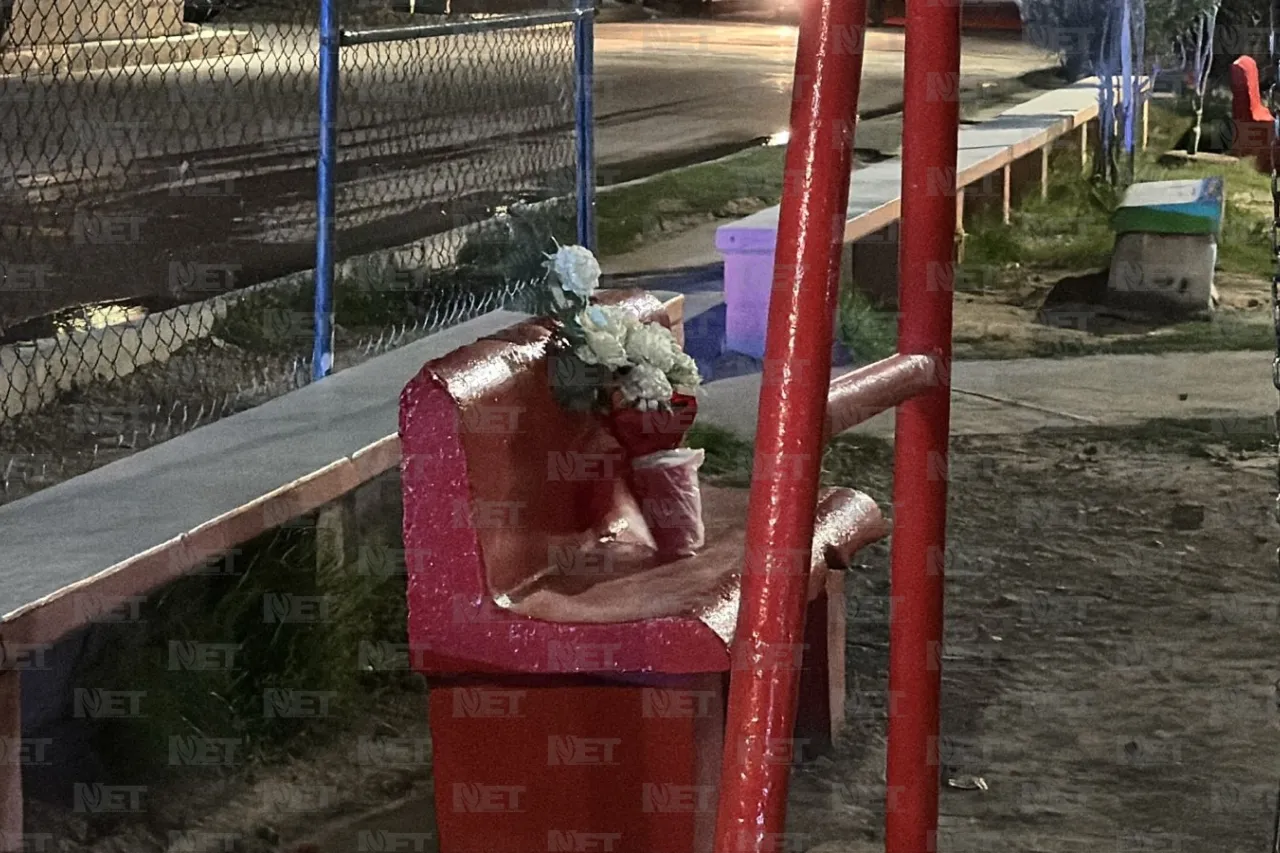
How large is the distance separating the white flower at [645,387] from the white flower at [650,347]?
Answer: 0.6 inches

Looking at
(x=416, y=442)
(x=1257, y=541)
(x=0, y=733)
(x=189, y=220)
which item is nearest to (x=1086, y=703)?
(x=1257, y=541)

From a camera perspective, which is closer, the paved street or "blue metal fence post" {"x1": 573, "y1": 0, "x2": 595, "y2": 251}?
"blue metal fence post" {"x1": 573, "y1": 0, "x2": 595, "y2": 251}

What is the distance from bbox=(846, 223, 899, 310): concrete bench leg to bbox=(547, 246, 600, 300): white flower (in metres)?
5.31

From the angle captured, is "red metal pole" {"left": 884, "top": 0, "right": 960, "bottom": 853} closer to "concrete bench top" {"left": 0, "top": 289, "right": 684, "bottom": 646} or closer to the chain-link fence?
"concrete bench top" {"left": 0, "top": 289, "right": 684, "bottom": 646}

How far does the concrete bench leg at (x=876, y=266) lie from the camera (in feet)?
29.6

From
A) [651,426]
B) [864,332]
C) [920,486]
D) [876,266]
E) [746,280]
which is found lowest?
[864,332]

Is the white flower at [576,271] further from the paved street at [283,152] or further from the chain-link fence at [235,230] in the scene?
the paved street at [283,152]

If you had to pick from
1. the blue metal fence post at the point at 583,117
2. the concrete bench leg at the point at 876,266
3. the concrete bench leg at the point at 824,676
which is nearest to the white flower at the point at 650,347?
the concrete bench leg at the point at 824,676

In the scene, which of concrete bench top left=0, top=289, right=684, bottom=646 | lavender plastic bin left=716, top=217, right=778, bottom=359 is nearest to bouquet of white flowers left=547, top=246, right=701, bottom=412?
concrete bench top left=0, top=289, right=684, bottom=646

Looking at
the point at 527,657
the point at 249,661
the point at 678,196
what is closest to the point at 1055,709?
the point at 527,657

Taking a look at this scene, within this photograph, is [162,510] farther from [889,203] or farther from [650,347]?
[889,203]

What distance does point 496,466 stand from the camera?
11.2 ft

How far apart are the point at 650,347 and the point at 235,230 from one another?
21.3 feet

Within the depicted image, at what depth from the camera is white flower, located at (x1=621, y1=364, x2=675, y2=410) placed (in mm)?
3750
